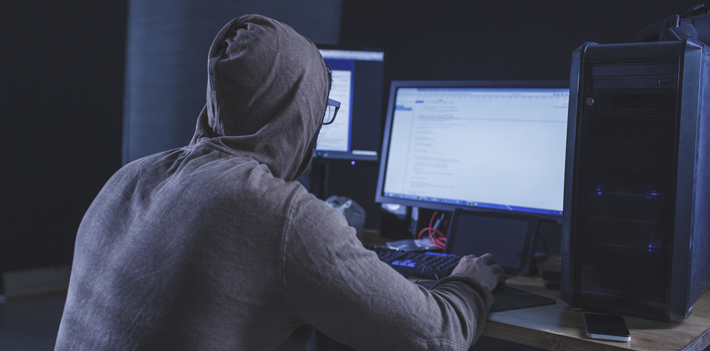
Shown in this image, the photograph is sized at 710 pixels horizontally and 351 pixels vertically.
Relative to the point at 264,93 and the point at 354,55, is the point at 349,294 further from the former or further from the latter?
the point at 354,55

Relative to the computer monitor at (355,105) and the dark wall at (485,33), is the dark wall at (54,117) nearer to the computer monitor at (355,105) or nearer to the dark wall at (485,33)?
the dark wall at (485,33)

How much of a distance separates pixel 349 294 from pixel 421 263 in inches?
19.1

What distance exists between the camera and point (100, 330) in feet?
2.28

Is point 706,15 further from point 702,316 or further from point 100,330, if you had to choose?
point 100,330

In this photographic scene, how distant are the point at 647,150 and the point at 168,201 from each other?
2.34ft

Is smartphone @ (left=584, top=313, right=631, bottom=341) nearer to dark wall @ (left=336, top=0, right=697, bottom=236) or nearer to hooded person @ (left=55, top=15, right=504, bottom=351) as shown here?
hooded person @ (left=55, top=15, right=504, bottom=351)

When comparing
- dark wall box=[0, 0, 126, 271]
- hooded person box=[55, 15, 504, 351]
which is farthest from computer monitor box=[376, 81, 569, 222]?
dark wall box=[0, 0, 126, 271]

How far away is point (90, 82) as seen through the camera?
10.1ft

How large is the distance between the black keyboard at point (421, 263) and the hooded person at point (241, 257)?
0.27m

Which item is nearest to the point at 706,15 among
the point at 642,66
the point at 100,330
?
the point at 642,66

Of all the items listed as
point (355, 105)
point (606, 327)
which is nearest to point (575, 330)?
point (606, 327)

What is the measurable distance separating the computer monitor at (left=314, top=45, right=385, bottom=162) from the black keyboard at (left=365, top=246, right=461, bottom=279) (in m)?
0.49

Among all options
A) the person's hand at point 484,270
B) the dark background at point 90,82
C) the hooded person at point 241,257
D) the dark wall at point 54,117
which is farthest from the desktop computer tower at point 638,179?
the dark wall at point 54,117

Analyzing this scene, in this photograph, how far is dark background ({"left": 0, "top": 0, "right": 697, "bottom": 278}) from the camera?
1907 millimetres
